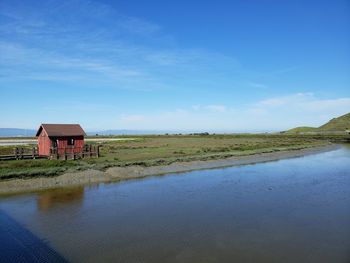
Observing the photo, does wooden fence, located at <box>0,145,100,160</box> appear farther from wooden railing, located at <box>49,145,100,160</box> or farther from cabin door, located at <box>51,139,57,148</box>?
cabin door, located at <box>51,139,57,148</box>

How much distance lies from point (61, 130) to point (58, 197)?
1781 centimetres

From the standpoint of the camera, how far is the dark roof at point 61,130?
37.6 metres

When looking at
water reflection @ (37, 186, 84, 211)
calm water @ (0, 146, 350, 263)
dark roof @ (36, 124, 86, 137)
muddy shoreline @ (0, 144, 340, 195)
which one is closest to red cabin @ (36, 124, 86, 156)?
dark roof @ (36, 124, 86, 137)

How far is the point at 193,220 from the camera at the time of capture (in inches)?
681

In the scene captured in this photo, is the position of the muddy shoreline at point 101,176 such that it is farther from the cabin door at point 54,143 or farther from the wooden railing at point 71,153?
the cabin door at point 54,143

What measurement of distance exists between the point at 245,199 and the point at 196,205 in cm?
400

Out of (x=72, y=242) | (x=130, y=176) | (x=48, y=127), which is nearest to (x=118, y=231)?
(x=72, y=242)

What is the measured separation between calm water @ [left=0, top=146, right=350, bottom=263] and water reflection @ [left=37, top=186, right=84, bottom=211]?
67mm

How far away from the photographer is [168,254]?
1278 centimetres

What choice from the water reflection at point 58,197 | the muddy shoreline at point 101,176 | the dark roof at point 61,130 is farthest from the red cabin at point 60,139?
the water reflection at point 58,197

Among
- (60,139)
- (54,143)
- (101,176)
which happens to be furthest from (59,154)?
(101,176)

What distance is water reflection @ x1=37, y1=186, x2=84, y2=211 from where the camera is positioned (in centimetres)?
2081

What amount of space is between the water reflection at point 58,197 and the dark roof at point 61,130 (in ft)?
45.8

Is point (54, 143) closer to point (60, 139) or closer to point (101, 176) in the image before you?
point (60, 139)
